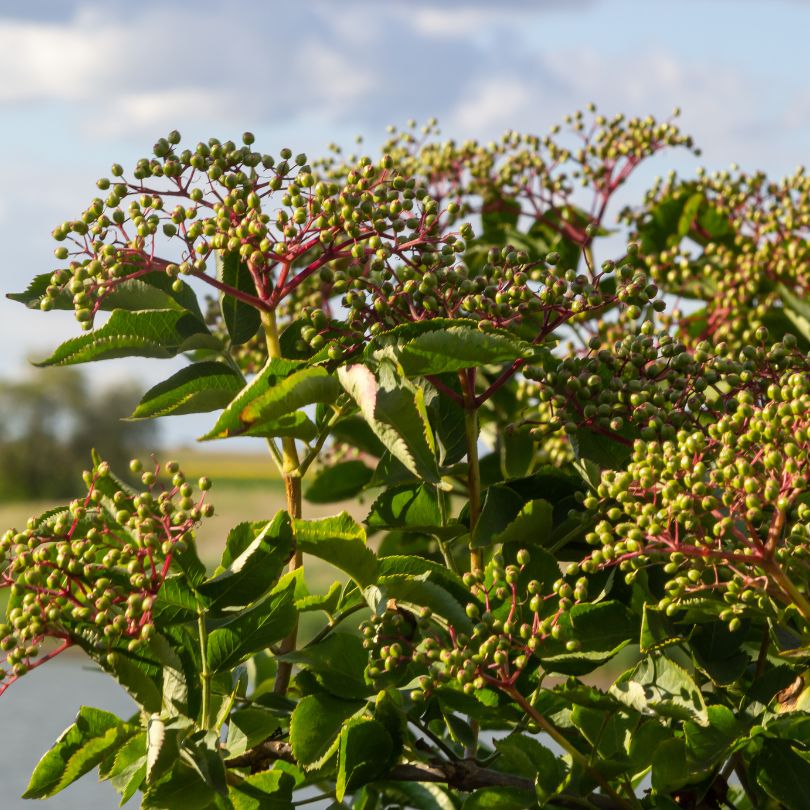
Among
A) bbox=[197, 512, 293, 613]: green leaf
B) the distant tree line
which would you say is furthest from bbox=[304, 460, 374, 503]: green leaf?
the distant tree line

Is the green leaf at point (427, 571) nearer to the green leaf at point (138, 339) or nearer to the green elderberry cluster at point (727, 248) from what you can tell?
the green leaf at point (138, 339)

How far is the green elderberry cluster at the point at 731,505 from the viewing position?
0.75 meters

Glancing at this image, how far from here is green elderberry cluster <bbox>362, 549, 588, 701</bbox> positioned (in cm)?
76

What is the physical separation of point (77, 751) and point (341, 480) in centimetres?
60

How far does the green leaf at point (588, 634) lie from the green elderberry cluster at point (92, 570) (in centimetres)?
28

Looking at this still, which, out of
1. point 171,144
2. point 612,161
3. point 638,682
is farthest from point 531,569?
point 612,161

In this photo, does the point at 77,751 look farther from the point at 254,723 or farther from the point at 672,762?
the point at 672,762

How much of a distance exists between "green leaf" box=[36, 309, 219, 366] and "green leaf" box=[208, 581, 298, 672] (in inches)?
8.1

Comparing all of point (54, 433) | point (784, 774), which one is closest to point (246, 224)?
point (784, 774)

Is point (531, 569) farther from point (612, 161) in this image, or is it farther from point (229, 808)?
point (612, 161)

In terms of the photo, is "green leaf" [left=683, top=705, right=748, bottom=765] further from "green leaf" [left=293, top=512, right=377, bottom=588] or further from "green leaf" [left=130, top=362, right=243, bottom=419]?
"green leaf" [left=130, top=362, right=243, bottom=419]

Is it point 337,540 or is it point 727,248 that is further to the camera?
point 727,248

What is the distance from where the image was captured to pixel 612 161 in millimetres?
1529

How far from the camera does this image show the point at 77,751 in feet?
2.70
